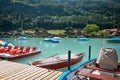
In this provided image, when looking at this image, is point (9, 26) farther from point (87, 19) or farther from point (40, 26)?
point (87, 19)

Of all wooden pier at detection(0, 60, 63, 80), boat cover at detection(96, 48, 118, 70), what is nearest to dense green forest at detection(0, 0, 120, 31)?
wooden pier at detection(0, 60, 63, 80)

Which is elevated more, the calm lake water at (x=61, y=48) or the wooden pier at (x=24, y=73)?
the wooden pier at (x=24, y=73)

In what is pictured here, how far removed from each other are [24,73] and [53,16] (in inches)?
5410

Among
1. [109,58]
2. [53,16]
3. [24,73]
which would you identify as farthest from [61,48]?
[53,16]

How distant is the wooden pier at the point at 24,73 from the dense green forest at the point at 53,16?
107159 mm

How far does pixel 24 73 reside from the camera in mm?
11500

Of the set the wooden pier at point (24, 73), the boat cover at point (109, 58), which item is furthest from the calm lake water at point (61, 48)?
the boat cover at point (109, 58)

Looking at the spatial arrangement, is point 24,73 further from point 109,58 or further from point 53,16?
point 53,16

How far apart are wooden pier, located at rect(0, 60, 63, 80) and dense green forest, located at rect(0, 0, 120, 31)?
352 ft

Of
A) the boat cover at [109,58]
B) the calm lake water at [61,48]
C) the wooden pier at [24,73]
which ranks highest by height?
the boat cover at [109,58]

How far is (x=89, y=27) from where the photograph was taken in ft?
361

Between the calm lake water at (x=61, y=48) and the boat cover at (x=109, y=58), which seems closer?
the boat cover at (x=109, y=58)

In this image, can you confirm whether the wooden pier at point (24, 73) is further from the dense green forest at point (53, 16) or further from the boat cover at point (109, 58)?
the dense green forest at point (53, 16)

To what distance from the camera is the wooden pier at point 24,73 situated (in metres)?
10.7
